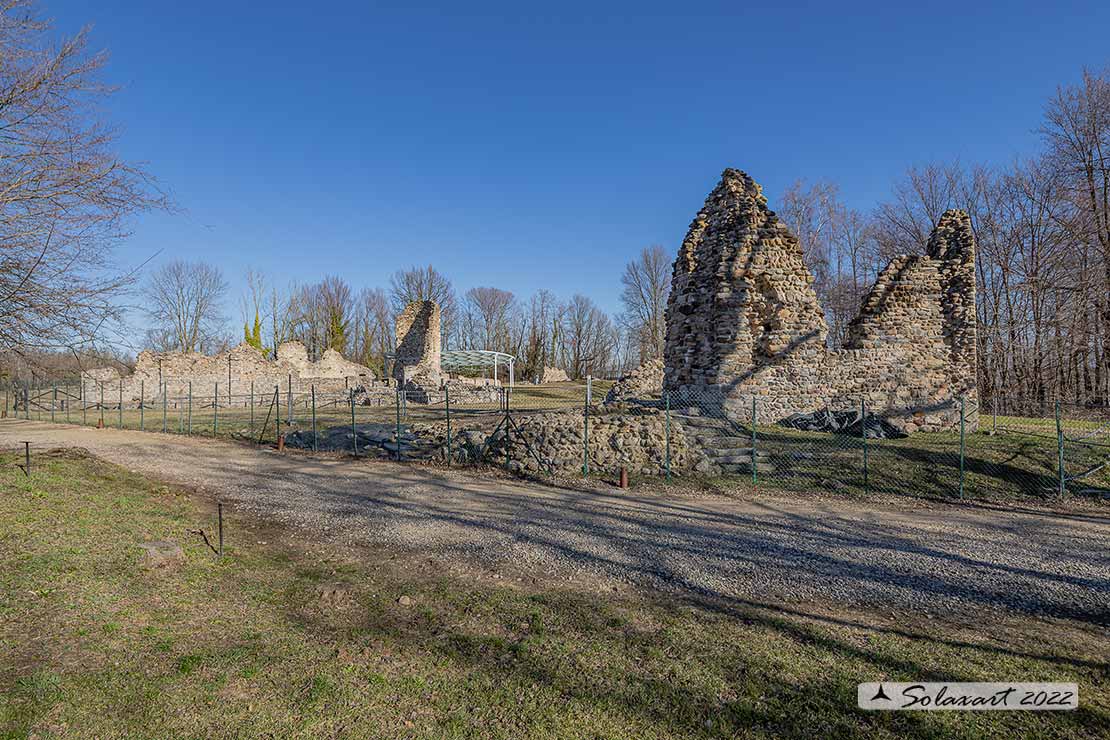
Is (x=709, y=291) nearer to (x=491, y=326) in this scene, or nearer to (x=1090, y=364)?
(x=1090, y=364)

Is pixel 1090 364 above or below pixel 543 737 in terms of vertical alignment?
above

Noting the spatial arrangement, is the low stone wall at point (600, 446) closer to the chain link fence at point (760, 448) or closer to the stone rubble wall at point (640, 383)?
the chain link fence at point (760, 448)

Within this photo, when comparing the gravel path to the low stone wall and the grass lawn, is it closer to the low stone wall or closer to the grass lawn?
the grass lawn

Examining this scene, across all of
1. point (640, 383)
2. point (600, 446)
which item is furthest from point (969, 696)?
point (640, 383)

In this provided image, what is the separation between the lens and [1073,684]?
3.61 m

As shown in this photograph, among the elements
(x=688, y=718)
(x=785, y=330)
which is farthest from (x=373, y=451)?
(x=688, y=718)

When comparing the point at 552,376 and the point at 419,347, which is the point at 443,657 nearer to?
the point at 419,347

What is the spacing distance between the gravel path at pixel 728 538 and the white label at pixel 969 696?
138 centimetres

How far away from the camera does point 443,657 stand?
4.00 metres

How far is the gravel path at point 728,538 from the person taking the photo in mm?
5488

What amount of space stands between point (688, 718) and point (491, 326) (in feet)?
211

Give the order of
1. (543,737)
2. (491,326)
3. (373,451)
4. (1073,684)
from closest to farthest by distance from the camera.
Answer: (543,737) → (1073,684) → (373,451) → (491,326)

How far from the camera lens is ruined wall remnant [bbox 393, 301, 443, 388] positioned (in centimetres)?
3812

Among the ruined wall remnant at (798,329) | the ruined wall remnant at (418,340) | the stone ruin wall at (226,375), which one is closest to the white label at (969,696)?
the ruined wall remnant at (798,329)
